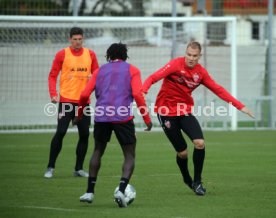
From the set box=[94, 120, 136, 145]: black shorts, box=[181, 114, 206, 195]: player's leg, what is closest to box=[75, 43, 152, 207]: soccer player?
box=[94, 120, 136, 145]: black shorts

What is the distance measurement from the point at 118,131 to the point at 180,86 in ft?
5.78

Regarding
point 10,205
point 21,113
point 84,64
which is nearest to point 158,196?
point 10,205

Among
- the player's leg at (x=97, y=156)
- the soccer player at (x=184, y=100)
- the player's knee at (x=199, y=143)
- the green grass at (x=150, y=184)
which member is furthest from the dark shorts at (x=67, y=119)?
the player's leg at (x=97, y=156)

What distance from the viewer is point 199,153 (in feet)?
40.2

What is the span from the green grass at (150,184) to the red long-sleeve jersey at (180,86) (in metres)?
1.16

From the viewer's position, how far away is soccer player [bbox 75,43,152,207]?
10.8 meters

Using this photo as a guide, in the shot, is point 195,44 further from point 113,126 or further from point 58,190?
point 58,190

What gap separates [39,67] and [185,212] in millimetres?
14309

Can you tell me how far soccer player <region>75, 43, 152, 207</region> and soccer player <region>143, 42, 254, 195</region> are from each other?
4.25 ft

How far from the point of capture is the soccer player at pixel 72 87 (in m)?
14.4

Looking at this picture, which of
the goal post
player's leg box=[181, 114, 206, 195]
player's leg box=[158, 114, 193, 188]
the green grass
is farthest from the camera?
the goal post

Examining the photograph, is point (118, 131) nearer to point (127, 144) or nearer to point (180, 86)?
point (127, 144)

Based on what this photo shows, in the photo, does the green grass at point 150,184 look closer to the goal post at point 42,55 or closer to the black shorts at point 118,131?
the black shorts at point 118,131

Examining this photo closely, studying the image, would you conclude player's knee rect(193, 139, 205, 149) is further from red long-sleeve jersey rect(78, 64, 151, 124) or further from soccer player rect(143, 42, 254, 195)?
red long-sleeve jersey rect(78, 64, 151, 124)
